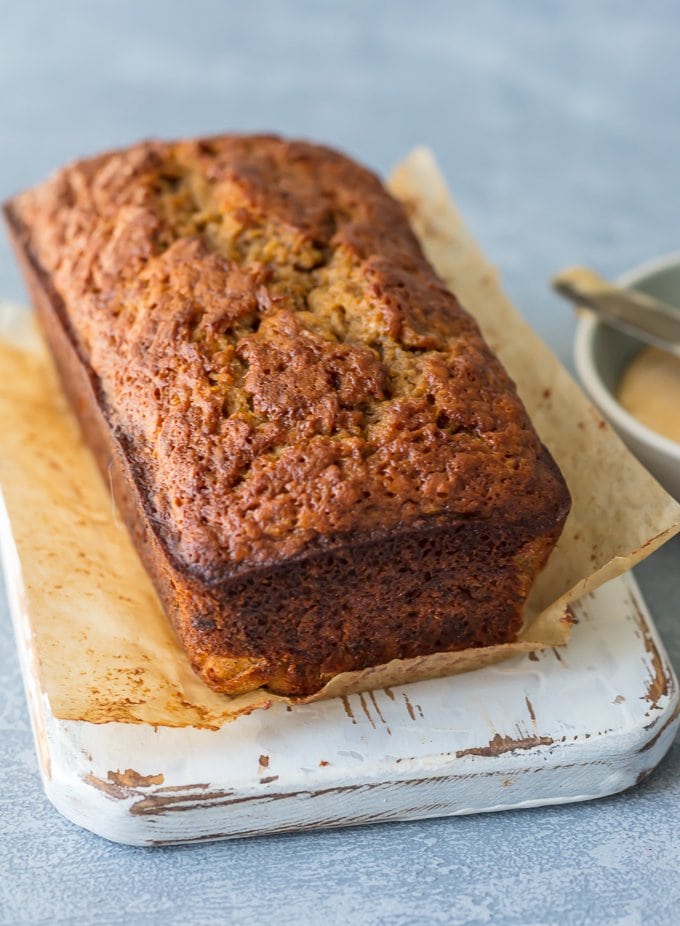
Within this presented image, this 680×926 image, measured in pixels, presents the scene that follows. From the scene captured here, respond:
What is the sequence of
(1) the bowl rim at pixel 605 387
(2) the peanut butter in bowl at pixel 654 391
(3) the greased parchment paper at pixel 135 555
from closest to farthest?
(3) the greased parchment paper at pixel 135 555, (1) the bowl rim at pixel 605 387, (2) the peanut butter in bowl at pixel 654 391

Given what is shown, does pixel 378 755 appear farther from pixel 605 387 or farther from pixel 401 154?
pixel 401 154

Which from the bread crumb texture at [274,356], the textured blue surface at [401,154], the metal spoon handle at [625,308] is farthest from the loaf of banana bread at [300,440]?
the metal spoon handle at [625,308]

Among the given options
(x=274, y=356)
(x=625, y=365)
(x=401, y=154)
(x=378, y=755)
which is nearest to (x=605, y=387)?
(x=625, y=365)

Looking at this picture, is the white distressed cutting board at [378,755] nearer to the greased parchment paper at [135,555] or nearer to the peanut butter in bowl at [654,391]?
the greased parchment paper at [135,555]

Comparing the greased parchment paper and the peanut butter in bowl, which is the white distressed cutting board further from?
the peanut butter in bowl

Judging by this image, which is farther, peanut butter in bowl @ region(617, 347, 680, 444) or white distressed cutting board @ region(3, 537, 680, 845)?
peanut butter in bowl @ region(617, 347, 680, 444)

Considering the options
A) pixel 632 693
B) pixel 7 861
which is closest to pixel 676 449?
pixel 632 693

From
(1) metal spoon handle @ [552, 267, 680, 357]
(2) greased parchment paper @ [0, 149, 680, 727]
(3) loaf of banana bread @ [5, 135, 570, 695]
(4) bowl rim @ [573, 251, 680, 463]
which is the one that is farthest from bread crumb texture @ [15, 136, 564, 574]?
(1) metal spoon handle @ [552, 267, 680, 357]
